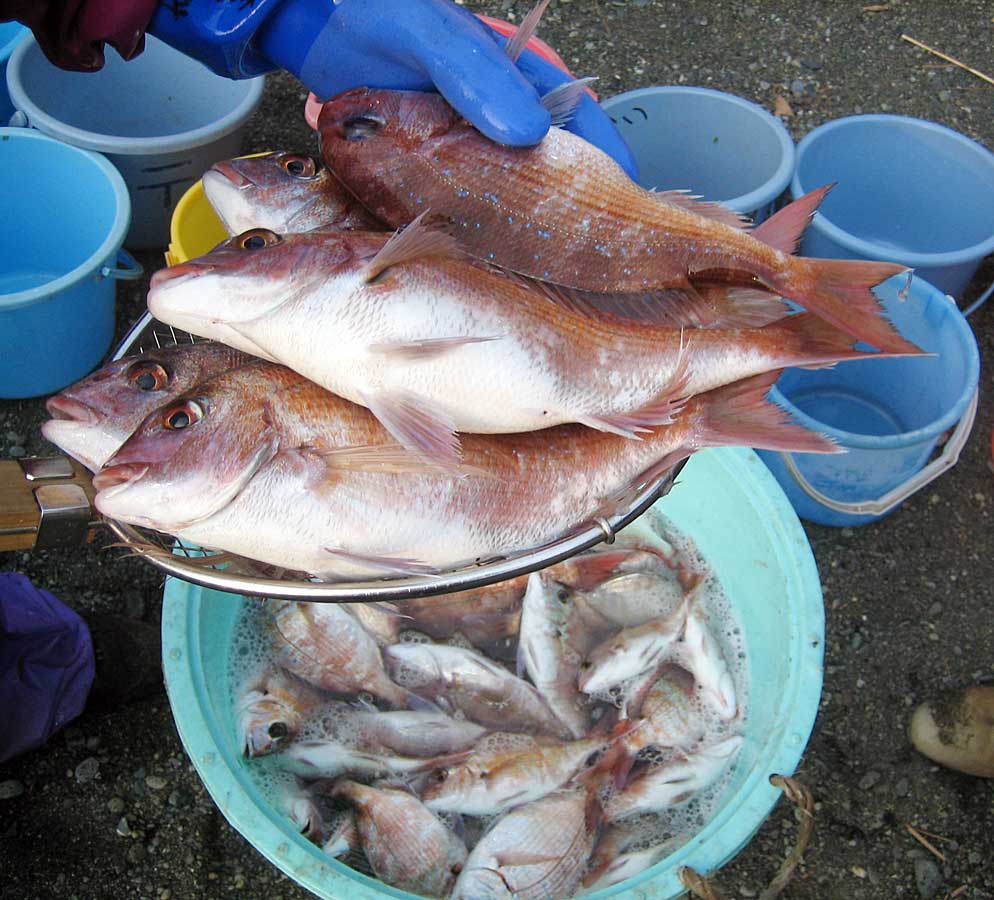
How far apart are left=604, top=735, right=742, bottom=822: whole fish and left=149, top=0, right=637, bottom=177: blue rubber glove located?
56.7 inches

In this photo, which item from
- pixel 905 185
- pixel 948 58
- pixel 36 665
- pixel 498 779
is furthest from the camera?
pixel 948 58

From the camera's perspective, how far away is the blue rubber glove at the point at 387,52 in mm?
1703

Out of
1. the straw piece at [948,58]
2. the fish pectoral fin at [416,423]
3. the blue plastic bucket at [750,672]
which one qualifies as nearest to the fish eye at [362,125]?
the fish pectoral fin at [416,423]

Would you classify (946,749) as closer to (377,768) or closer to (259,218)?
(377,768)

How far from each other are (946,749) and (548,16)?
150 inches

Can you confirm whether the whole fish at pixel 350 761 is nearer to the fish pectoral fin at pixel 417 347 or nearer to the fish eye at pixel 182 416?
the fish eye at pixel 182 416

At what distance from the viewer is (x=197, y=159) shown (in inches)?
139

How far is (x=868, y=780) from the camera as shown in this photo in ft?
9.25

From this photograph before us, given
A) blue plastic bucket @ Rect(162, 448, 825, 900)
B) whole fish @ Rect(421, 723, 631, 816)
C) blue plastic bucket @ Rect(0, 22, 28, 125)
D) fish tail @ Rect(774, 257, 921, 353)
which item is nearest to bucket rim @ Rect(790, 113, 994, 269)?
blue plastic bucket @ Rect(162, 448, 825, 900)

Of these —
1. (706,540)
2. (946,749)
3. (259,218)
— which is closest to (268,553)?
(259,218)

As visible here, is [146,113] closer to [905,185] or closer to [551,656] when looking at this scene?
[551,656]

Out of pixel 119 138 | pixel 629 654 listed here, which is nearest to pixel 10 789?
pixel 629 654

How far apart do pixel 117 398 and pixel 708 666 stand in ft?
5.33

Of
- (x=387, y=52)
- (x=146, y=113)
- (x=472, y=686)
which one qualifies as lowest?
(x=472, y=686)
